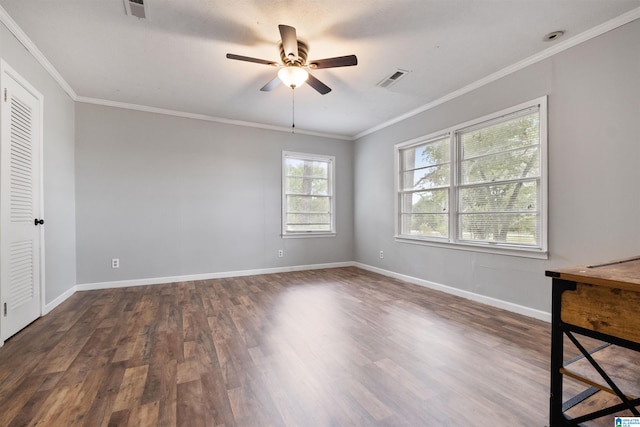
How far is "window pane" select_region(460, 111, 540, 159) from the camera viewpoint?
304cm

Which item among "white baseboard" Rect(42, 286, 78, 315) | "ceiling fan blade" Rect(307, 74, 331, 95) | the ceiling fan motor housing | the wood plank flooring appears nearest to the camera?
the wood plank flooring

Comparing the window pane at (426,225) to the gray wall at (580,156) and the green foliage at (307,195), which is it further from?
the green foliage at (307,195)

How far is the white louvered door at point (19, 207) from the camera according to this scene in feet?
7.93

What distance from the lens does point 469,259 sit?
362cm

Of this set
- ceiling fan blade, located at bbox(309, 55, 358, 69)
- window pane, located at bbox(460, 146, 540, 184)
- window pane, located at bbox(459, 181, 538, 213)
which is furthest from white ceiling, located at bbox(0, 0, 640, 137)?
window pane, located at bbox(459, 181, 538, 213)

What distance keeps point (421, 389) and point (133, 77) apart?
424 cm

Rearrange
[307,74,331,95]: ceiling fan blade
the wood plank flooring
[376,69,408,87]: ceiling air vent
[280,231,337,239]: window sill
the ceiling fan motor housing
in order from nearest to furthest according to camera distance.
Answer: the wood plank flooring < the ceiling fan motor housing < [307,74,331,95]: ceiling fan blade < [376,69,408,87]: ceiling air vent < [280,231,337,239]: window sill

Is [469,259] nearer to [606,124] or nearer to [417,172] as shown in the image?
[417,172]

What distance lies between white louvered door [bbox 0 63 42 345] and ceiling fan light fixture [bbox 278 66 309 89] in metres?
2.32

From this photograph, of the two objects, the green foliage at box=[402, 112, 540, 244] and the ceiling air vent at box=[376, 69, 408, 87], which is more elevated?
the ceiling air vent at box=[376, 69, 408, 87]

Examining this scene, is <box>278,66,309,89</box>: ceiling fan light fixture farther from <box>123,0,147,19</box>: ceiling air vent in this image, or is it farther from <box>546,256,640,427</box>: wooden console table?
<box>546,256,640,427</box>: wooden console table

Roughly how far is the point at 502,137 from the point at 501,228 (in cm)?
105

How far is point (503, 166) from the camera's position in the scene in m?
3.28

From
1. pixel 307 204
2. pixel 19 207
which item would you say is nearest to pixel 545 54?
pixel 307 204
